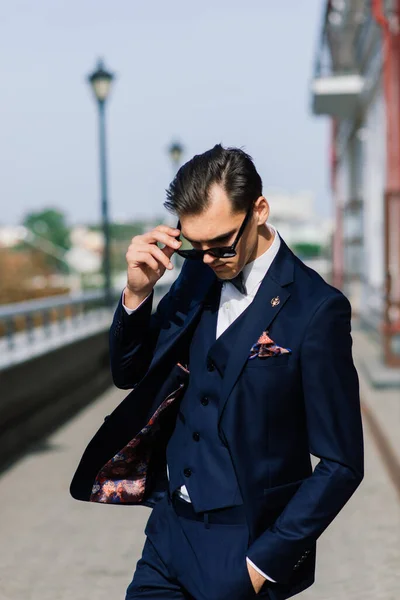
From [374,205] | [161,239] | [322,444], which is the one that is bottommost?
[374,205]

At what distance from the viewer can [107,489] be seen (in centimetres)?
337

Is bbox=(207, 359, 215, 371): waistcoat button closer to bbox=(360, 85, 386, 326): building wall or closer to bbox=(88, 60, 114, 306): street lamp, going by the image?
bbox=(88, 60, 114, 306): street lamp

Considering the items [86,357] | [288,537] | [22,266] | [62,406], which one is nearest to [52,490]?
[62,406]

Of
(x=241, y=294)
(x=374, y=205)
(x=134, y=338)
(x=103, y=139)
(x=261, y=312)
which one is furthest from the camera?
(x=374, y=205)

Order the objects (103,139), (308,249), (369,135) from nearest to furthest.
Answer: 1. (103,139)
2. (369,135)
3. (308,249)

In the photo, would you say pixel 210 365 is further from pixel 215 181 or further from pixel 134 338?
pixel 215 181

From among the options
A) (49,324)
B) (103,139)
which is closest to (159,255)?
(49,324)

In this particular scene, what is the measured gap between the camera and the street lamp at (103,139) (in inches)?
870

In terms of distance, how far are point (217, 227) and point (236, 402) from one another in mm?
440

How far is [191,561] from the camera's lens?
10.3 feet

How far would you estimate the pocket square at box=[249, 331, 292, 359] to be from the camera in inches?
117

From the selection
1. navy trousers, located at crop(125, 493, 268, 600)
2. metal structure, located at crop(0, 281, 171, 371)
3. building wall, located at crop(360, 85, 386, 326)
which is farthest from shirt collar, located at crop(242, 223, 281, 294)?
building wall, located at crop(360, 85, 386, 326)

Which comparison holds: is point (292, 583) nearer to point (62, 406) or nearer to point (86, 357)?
point (62, 406)

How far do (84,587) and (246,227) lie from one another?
153 inches
